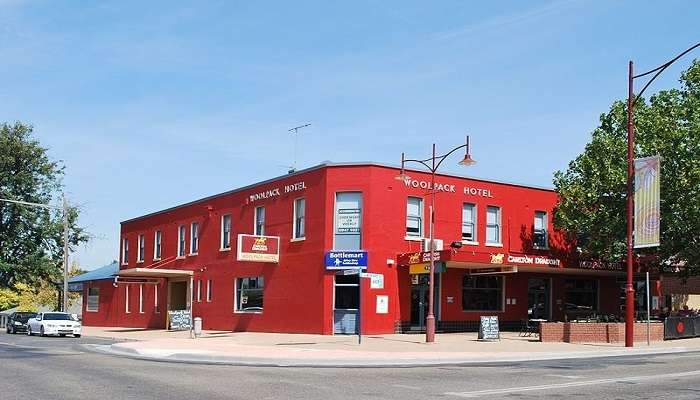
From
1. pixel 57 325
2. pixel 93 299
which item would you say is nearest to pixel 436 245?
pixel 57 325

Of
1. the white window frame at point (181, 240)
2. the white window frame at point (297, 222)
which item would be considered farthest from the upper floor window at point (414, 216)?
the white window frame at point (181, 240)

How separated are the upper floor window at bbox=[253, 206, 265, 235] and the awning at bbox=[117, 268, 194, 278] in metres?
7.18

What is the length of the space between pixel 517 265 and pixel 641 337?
6184mm

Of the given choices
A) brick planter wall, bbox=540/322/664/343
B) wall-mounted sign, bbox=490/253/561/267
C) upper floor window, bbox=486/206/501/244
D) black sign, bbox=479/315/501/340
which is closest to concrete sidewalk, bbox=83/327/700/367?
black sign, bbox=479/315/501/340

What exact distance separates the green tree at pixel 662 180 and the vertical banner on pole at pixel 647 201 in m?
3.43

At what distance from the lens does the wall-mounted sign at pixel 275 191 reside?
35841mm

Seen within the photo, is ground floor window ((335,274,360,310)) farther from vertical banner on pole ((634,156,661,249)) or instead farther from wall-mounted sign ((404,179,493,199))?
vertical banner on pole ((634,156,661,249))

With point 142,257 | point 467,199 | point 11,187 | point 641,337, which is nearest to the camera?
point 641,337

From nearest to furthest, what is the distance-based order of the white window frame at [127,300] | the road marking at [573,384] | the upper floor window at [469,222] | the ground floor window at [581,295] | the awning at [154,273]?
the road marking at [573,384] < the upper floor window at [469,222] < the ground floor window at [581,295] < the awning at [154,273] < the white window frame at [127,300]

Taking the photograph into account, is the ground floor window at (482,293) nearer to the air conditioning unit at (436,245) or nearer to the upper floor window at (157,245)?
the air conditioning unit at (436,245)

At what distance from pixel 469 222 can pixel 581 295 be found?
8.36m

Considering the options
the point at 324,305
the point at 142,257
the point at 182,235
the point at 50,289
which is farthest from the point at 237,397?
the point at 50,289

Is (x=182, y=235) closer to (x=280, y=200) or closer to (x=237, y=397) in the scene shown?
(x=280, y=200)

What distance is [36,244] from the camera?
218 feet
